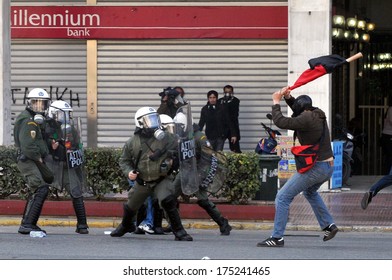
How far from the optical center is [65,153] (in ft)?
46.8

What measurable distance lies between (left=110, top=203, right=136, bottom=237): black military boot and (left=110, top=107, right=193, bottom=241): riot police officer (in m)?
0.17

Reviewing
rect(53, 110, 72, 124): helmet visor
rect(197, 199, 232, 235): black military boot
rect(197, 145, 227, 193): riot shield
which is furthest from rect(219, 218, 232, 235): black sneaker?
rect(53, 110, 72, 124): helmet visor

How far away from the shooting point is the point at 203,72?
2183cm

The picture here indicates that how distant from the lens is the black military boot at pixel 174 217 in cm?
1341

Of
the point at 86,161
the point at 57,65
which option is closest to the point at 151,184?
the point at 86,161

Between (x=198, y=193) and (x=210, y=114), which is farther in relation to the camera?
(x=210, y=114)

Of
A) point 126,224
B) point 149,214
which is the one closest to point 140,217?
point 149,214

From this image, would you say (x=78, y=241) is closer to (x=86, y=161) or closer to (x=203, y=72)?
(x=86, y=161)

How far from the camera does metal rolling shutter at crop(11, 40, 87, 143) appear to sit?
2197cm

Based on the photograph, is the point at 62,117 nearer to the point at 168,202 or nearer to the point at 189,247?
the point at 168,202

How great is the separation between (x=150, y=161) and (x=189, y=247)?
3.80 feet

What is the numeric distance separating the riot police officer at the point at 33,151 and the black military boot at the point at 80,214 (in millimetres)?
548

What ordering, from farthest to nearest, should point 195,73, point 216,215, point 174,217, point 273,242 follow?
1. point 195,73
2. point 216,215
3. point 174,217
4. point 273,242

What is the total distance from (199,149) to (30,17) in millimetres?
8770
